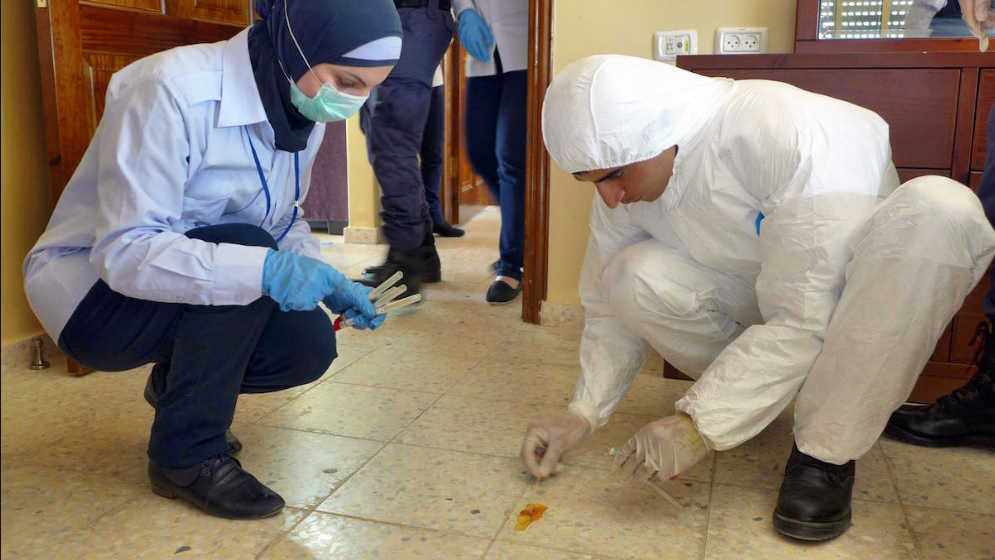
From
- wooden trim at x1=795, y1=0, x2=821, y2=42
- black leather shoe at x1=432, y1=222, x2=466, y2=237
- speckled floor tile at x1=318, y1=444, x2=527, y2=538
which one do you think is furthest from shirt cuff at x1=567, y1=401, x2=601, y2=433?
black leather shoe at x1=432, y1=222, x2=466, y2=237

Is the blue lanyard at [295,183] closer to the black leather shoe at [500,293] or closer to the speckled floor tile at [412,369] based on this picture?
the speckled floor tile at [412,369]

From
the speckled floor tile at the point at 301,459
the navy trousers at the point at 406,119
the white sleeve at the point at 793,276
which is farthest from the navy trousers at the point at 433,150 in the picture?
the white sleeve at the point at 793,276

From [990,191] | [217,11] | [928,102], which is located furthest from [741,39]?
[217,11]

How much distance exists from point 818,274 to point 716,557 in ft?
1.35

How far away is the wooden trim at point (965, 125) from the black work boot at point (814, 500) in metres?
0.78

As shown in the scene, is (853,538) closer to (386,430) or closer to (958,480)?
(958,480)

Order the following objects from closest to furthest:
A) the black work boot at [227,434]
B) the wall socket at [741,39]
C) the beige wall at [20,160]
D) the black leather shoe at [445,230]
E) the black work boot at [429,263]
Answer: the black work boot at [227,434], the beige wall at [20,160], the wall socket at [741,39], the black work boot at [429,263], the black leather shoe at [445,230]

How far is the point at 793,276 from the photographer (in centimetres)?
123

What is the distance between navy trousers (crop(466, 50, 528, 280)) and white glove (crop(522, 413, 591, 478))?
138 centimetres

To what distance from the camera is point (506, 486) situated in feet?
4.65

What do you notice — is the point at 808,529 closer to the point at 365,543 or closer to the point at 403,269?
the point at 365,543

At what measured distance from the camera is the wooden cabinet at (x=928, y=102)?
1.74 metres

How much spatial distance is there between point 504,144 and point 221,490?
1.69 metres

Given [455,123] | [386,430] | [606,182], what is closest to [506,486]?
[386,430]
